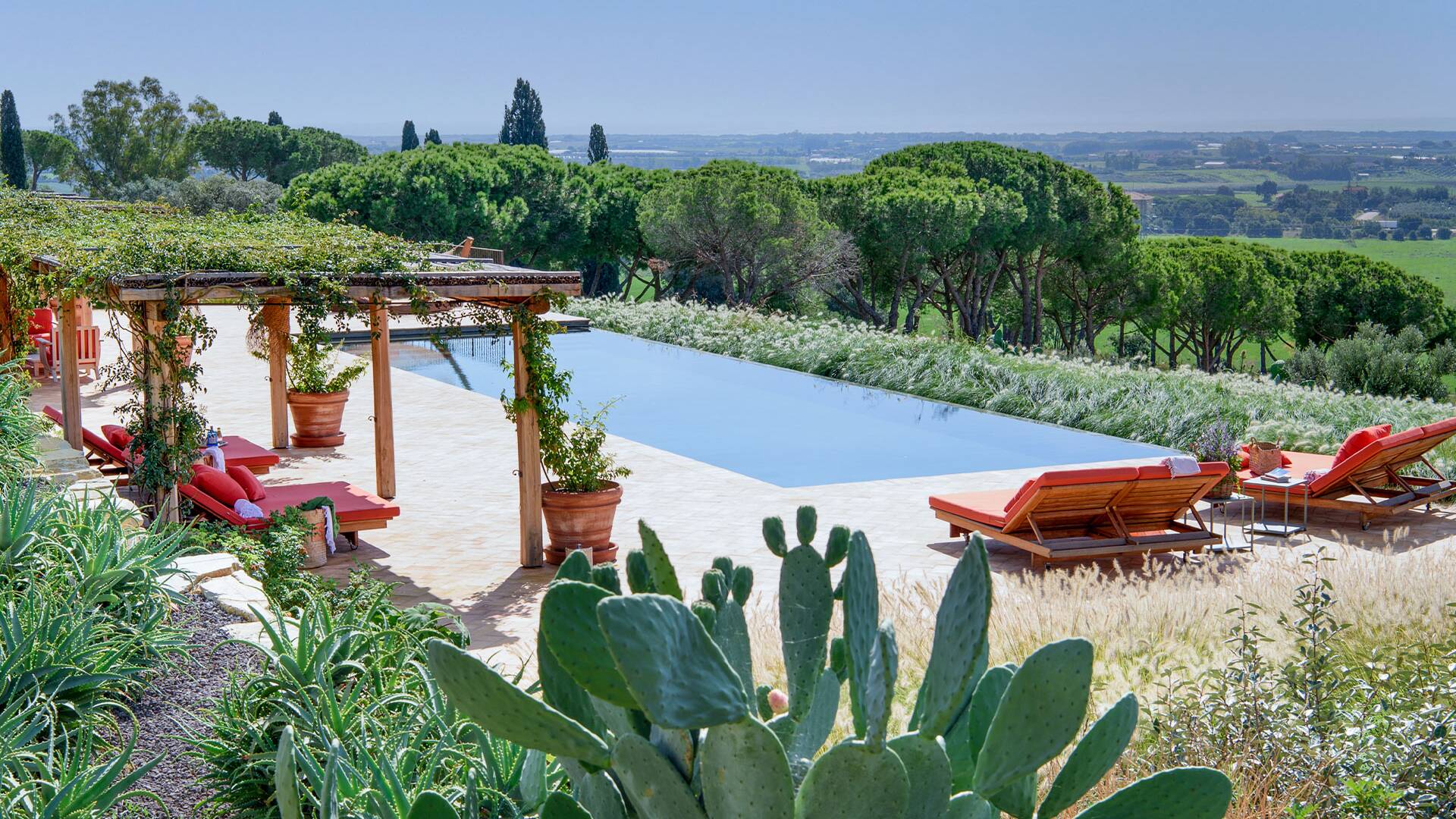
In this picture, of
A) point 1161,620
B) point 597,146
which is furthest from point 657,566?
point 597,146

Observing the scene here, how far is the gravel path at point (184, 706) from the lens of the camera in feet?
11.6

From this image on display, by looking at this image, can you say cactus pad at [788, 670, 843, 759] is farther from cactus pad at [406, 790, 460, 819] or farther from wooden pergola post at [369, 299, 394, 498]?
wooden pergola post at [369, 299, 394, 498]

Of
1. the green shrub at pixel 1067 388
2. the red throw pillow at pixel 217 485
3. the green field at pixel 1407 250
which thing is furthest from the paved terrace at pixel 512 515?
the green field at pixel 1407 250

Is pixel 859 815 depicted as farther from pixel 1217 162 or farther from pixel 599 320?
pixel 1217 162

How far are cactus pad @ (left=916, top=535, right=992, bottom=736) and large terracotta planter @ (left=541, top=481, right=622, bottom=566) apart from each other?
21.9 feet

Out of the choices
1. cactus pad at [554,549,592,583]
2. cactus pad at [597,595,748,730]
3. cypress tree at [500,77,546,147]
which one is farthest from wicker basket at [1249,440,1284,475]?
cypress tree at [500,77,546,147]

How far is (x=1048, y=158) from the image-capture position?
113 feet

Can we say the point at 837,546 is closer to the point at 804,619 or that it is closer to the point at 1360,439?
the point at 804,619

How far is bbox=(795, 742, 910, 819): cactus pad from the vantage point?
1573 millimetres

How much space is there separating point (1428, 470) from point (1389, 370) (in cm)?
1723

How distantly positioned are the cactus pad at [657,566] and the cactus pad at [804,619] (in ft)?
0.62

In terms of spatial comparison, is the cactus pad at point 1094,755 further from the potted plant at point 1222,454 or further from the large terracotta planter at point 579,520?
the potted plant at point 1222,454

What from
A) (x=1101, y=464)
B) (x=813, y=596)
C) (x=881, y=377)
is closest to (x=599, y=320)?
(x=881, y=377)

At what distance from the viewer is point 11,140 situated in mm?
58188
